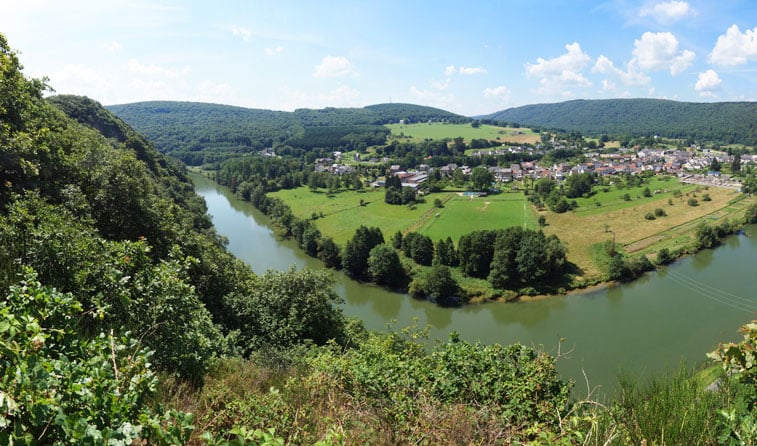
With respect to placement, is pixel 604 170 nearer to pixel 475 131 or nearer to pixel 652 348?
pixel 652 348

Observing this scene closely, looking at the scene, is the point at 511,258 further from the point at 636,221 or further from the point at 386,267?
the point at 636,221

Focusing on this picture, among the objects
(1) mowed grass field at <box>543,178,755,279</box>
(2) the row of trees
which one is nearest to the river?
(2) the row of trees

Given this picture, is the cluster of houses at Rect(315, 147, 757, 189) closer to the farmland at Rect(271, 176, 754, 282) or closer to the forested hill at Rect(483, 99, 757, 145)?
the farmland at Rect(271, 176, 754, 282)

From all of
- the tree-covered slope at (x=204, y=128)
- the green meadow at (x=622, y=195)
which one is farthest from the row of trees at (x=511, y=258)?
the tree-covered slope at (x=204, y=128)

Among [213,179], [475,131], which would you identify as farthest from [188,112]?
[475,131]

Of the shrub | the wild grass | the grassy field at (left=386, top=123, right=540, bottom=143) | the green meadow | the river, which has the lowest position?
the river

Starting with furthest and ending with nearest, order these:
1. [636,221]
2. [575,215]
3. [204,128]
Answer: [204,128], [575,215], [636,221]

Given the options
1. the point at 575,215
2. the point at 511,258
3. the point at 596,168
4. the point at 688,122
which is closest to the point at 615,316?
the point at 511,258

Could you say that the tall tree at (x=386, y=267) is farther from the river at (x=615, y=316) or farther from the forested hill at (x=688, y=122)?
the forested hill at (x=688, y=122)
